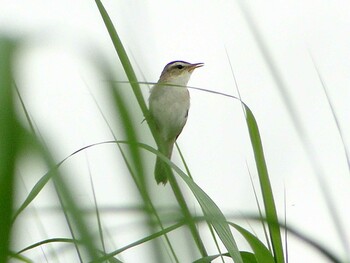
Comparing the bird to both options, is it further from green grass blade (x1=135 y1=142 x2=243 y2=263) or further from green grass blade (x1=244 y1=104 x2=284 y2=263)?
green grass blade (x1=135 y1=142 x2=243 y2=263)

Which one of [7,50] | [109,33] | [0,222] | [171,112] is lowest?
[0,222]

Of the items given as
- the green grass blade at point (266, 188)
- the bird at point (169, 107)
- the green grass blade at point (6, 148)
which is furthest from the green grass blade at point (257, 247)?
the bird at point (169, 107)

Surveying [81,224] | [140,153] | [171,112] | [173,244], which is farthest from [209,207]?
[171,112]

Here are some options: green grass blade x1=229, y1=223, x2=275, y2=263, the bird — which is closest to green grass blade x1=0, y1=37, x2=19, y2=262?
green grass blade x1=229, y1=223, x2=275, y2=263

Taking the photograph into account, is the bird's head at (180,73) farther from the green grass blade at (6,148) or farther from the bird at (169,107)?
the green grass blade at (6,148)

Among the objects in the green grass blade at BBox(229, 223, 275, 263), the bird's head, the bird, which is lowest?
the green grass blade at BBox(229, 223, 275, 263)

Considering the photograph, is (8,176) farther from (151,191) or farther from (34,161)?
(151,191)
